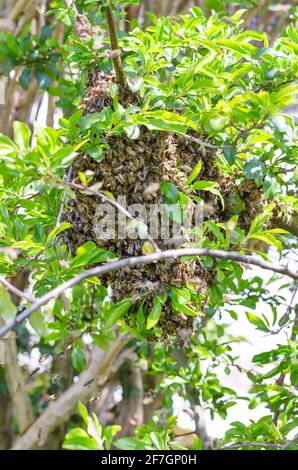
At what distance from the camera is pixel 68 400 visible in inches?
75.8

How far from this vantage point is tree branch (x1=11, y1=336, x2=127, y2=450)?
1.89 metres

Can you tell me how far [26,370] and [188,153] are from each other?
1.61 metres

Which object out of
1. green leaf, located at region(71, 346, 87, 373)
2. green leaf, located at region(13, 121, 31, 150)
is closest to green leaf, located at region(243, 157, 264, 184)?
green leaf, located at region(13, 121, 31, 150)

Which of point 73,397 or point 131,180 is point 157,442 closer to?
point 131,180

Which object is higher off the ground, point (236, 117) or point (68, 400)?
point (236, 117)

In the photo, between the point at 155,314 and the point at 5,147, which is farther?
the point at 155,314

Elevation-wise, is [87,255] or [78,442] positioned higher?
[87,255]

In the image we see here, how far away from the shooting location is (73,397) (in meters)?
1.92

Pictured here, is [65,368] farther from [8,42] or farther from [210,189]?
[210,189]

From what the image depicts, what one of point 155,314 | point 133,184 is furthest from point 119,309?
point 133,184

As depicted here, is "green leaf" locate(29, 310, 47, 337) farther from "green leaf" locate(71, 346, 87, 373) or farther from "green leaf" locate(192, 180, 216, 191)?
"green leaf" locate(71, 346, 87, 373)
